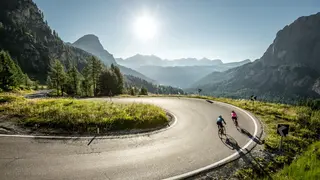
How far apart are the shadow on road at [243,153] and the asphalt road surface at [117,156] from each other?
8 cm

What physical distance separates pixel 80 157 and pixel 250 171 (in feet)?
27.0

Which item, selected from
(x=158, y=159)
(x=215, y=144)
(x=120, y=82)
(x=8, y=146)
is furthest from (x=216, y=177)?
(x=120, y=82)

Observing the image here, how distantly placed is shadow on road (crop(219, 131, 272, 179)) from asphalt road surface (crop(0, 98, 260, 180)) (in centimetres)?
8

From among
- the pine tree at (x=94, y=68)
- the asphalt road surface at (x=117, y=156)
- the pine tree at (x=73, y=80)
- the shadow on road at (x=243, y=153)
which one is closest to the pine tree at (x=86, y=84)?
the pine tree at (x=73, y=80)

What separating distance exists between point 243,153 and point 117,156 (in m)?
7.15

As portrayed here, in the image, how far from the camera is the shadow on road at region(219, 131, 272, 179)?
951cm

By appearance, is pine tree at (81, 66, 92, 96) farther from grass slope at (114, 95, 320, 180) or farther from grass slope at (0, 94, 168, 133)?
grass slope at (114, 95, 320, 180)

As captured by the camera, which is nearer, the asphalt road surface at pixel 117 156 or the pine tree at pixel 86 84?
the asphalt road surface at pixel 117 156

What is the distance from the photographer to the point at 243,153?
11133mm

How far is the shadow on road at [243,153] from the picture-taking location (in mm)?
9513

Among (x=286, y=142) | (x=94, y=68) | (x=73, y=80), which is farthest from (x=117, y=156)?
(x=73, y=80)

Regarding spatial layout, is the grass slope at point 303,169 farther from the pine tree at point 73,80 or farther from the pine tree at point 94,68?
the pine tree at point 73,80

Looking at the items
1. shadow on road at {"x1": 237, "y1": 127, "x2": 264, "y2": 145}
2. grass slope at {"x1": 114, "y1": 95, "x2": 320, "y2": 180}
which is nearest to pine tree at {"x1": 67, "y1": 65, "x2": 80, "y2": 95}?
grass slope at {"x1": 114, "y1": 95, "x2": 320, "y2": 180}

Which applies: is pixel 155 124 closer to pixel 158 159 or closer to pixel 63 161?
pixel 158 159
